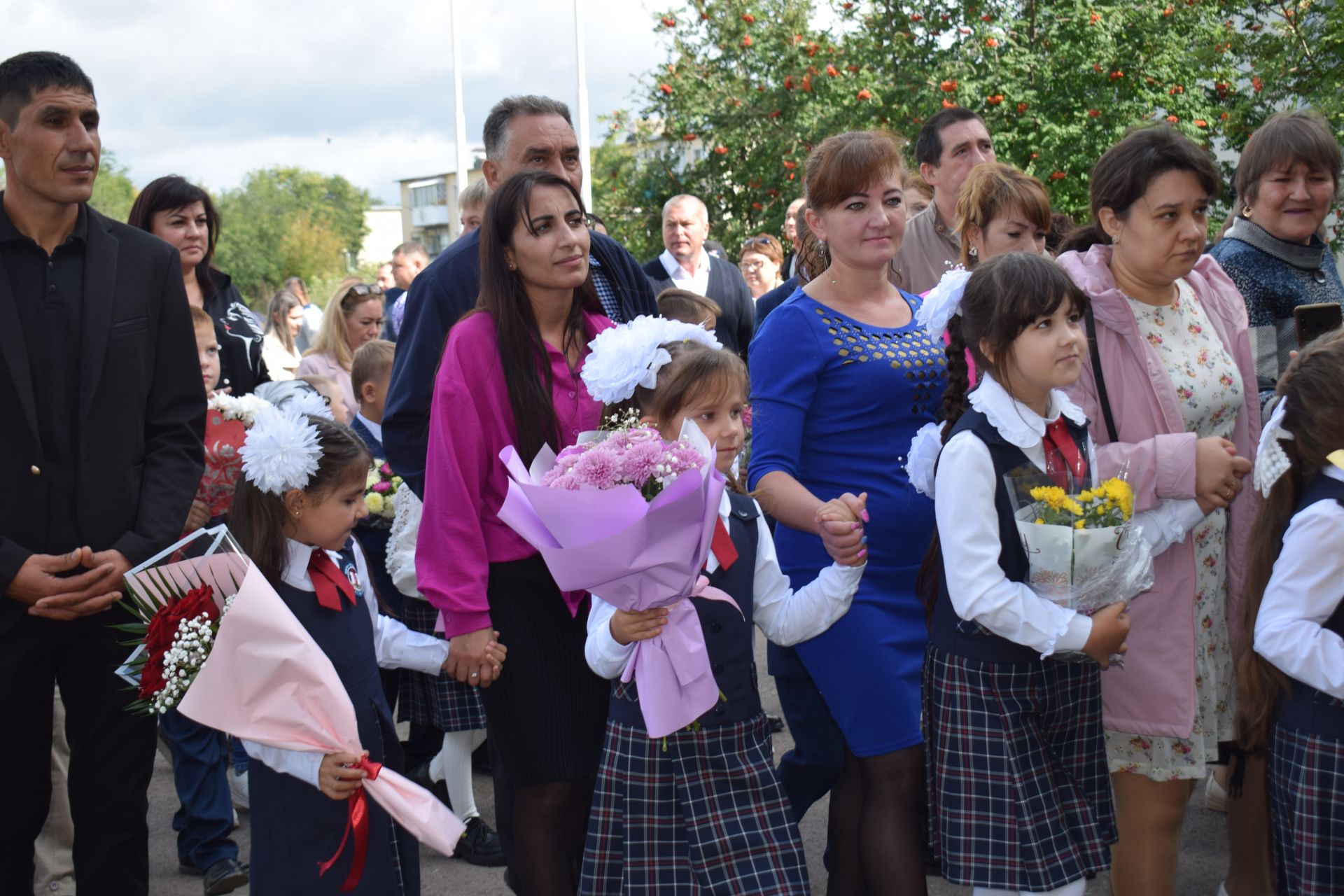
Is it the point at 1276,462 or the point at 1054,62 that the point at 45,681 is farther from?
the point at 1054,62

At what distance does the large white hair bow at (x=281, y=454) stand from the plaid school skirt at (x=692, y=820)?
1205 millimetres

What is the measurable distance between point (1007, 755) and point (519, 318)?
168cm

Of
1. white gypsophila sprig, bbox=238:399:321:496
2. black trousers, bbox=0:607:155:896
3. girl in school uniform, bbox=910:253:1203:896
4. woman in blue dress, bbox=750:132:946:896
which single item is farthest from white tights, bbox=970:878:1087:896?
black trousers, bbox=0:607:155:896

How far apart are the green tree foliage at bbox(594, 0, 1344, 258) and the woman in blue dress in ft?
12.8

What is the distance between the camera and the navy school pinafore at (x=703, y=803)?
2.95 m

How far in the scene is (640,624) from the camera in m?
2.88

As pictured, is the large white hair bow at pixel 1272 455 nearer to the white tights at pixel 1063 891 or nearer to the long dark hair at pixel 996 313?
the long dark hair at pixel 996 313

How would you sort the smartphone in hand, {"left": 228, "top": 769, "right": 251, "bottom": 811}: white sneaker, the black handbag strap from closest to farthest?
the black handbag strap → the smartphone in hand → {"left": 228, "top": 769, "right": 251, "bottom": 811}: white sneaker

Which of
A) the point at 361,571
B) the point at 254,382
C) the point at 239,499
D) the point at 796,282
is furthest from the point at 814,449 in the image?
the point at 254,382

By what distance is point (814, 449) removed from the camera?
141 inches

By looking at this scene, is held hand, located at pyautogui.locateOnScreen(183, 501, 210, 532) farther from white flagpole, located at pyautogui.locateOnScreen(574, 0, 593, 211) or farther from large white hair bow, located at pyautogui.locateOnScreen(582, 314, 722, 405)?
white flagpole, located at pyautogui.locateOnScreen(574, 0, 593, 211)

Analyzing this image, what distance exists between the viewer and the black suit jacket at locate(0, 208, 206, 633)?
3.44 m

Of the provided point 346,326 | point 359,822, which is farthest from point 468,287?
point 346,326

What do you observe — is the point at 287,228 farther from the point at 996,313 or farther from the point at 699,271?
the point at 996,313
